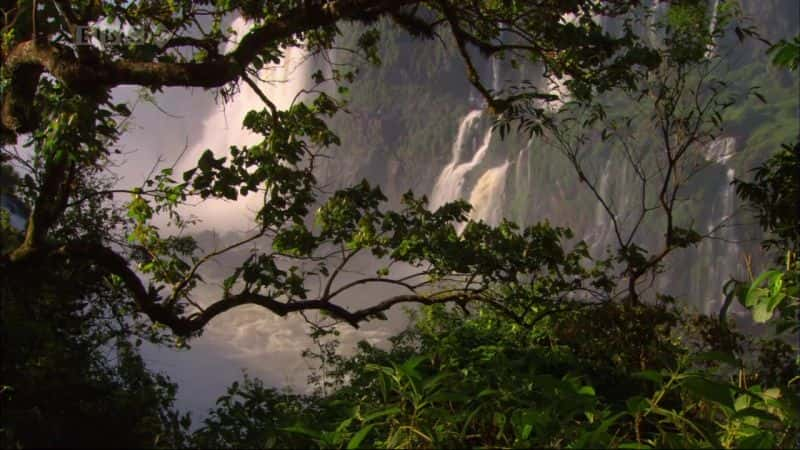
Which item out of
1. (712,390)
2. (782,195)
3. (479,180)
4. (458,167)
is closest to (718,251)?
(479,180)

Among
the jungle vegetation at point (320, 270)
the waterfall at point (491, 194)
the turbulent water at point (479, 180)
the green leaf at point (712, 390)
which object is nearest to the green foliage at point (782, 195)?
the jungle vegetation at point (320, 270)

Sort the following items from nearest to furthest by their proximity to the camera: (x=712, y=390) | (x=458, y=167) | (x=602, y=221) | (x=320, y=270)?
(x=712, y=390)
(x=320, y=270)
(x=602, y=221)
(x=458, y=167)

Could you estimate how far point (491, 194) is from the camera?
25375 millimetres

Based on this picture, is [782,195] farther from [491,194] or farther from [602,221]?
[602,221]

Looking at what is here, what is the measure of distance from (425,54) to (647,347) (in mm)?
27579

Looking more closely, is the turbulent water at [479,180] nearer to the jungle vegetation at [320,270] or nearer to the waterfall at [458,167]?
the waterfall at [458,167]

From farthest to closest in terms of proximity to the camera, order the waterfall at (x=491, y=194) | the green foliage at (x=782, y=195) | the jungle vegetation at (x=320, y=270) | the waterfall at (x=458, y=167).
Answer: the waterfall at (x=458, y=167), the waterfall at (x=491, y=194), the green foliage at (x=782, y=195), the jungle vegetation at (x=320, y=270)

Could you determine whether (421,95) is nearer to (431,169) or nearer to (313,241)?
(431,169)

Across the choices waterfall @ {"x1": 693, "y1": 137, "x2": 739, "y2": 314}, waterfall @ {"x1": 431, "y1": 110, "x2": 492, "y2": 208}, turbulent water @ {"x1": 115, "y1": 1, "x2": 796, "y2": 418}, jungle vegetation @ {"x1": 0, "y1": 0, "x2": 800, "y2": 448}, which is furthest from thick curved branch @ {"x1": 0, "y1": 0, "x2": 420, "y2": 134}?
waterfall @ {"x1": 431, "y1": 110, "x2": 492, "y2": 208}

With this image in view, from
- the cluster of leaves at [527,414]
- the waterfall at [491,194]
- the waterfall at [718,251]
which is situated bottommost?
the cluster of leaves at [527,414]

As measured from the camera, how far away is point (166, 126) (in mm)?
27031

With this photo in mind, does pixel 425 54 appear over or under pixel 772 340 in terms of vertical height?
over

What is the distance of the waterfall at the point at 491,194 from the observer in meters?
25.0

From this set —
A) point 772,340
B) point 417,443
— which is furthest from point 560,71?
point 417,443
